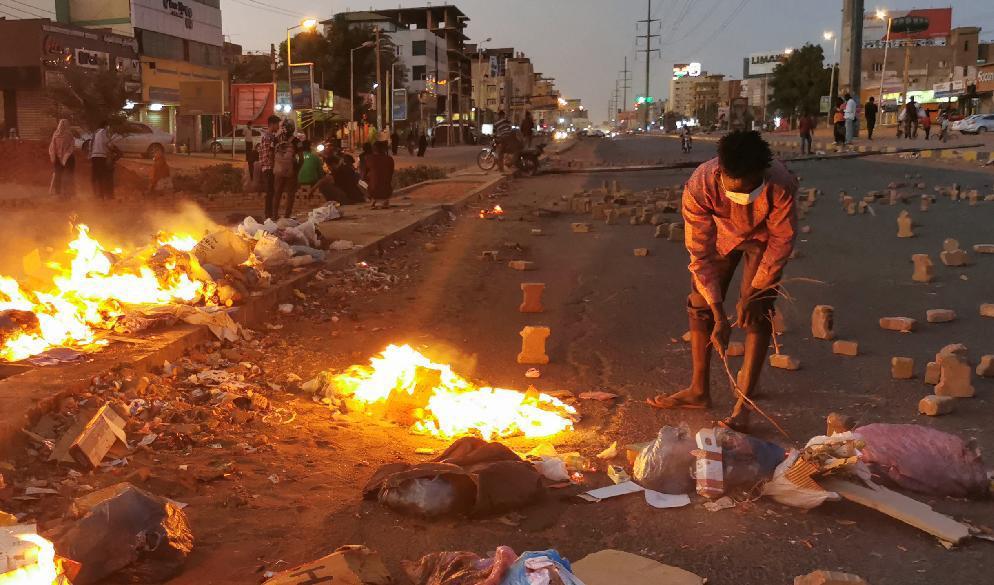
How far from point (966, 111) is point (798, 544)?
7794cm


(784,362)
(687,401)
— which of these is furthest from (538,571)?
(784,362)

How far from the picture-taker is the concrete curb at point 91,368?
411 cm

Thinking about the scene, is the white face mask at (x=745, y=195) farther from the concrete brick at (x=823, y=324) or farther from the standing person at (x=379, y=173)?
the standing person at (x=379, y=173)

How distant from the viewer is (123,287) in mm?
6688

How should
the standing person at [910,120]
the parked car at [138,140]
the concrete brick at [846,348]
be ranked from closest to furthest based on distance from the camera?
1. the concrete brick at [846,348]
2. the parked car at [138,140]
3. the standing person at [910,120]

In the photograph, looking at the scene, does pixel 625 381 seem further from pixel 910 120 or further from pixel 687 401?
pixel 910 120

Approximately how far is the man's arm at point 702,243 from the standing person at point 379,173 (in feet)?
37.0

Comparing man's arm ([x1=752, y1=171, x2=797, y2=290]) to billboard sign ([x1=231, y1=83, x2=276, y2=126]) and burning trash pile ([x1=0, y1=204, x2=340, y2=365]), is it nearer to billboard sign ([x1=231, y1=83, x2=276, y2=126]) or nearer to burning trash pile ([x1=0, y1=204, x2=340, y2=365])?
burning trash pile ([x1=0, y1=204, x2=340, y2=365])

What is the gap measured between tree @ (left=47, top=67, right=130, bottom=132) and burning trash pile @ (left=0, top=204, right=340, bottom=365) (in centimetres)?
2902

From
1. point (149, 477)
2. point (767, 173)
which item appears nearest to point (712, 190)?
point (767, 173)

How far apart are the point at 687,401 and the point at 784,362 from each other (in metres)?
1.06

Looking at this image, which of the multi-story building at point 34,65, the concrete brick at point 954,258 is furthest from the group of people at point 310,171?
the multi-story building at point 34,65

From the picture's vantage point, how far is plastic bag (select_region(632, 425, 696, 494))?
3828 mm

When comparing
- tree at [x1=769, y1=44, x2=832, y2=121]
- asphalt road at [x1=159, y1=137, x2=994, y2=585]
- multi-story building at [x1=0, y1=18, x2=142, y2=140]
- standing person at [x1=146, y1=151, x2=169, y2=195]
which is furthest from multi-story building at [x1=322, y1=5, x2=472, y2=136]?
asphalt road at [x1=159, y1=137, x2=994, y2=585]
